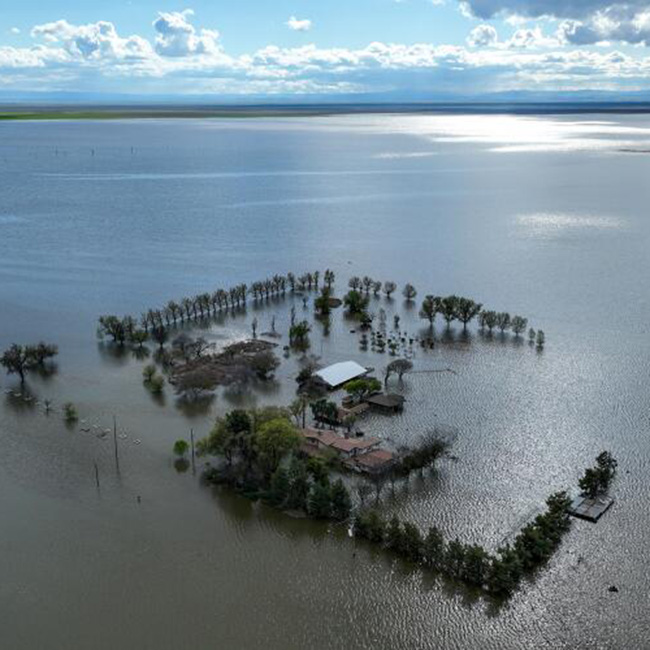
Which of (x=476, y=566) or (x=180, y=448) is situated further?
(x=180, y=448)

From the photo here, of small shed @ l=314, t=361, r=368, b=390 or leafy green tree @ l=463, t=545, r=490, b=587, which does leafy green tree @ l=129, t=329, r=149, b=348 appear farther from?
leafy green tree @ l=463, t=545, r=490, b=587

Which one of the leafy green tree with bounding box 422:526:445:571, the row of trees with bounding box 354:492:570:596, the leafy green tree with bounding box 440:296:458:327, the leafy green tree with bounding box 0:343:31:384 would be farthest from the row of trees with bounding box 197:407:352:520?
the leafy green tree with bounding box 440:296:458:327

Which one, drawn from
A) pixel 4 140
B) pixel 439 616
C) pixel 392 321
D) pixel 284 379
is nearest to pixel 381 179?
pixel 392 321

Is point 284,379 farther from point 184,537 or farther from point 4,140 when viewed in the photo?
point 4,140

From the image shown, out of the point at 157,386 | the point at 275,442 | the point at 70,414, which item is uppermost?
the point at 275,442

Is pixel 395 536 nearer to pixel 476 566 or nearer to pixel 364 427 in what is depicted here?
pixel 476 566

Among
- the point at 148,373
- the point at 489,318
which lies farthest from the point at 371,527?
the point at 489,318

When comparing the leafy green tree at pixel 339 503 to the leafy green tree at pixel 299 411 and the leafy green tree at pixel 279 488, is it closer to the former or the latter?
the leafy green tree at pixel 279 488
